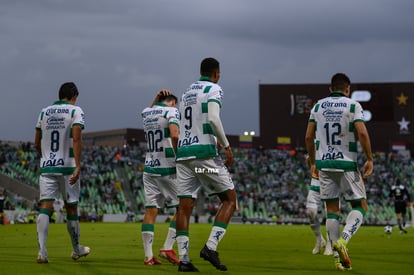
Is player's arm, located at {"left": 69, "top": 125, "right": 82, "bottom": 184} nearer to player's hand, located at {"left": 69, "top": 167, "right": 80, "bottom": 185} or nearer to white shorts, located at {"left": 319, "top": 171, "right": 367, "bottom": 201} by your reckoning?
player's hand, located at {"left": 69, "top": 167, "right": 80, "bottom": 185}

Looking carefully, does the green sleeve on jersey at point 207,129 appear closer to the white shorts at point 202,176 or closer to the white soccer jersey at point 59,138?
the white shorts at point 202,176

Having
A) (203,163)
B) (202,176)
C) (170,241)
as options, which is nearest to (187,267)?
(202,176)

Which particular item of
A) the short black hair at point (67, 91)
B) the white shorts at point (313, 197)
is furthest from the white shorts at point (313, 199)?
the short black hair at point (67, 91)

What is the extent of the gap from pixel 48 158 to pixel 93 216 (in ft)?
133

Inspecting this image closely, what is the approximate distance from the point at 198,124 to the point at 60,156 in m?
2.78

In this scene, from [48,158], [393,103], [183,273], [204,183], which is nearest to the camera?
[183,273]

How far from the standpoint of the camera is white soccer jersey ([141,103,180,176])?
12273 mm

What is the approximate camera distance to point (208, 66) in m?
10.5

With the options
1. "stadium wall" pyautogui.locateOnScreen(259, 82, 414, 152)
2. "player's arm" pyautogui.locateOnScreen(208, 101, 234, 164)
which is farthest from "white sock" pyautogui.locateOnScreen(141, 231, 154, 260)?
"stadium wall" pyautogui.locateOnScreen(259, 82, 414, 152)

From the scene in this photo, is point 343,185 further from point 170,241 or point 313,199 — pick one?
point 313,199

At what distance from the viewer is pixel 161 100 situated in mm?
12555

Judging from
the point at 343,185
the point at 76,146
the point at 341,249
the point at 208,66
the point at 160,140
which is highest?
the point at 208,66

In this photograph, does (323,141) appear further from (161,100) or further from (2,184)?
(2,184)

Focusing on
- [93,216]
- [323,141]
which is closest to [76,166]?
[323,141]
